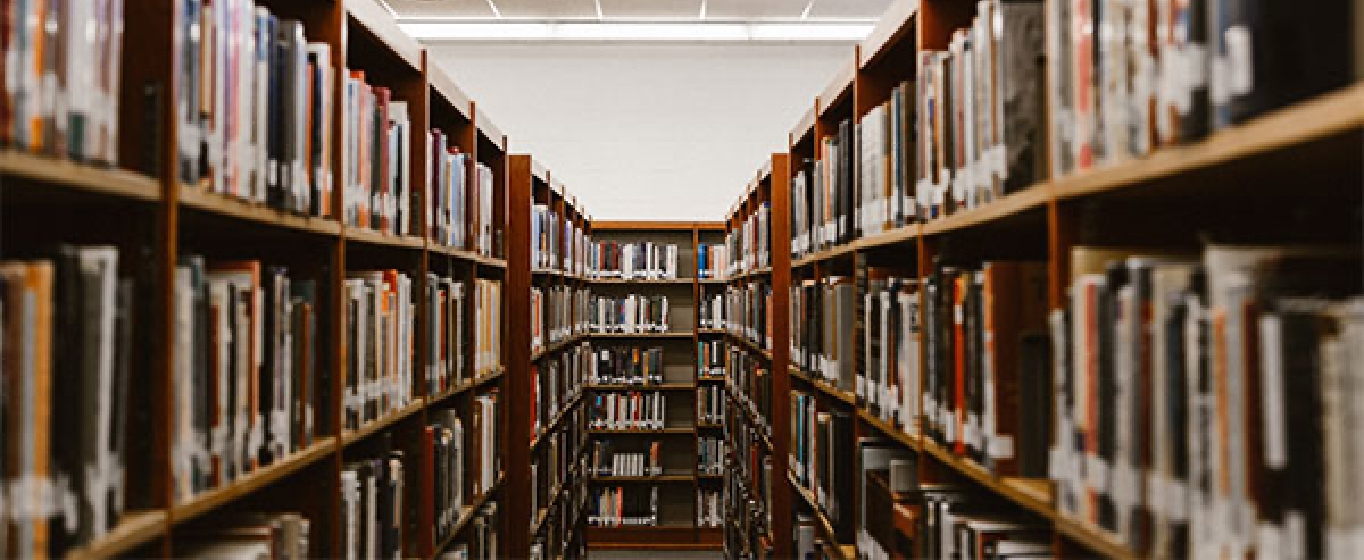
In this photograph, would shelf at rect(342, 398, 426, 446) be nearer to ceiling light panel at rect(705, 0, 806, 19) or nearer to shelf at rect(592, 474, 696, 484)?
shelf at rect(592, 474, 696, 484)

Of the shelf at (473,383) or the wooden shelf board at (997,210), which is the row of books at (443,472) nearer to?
the shelf at (473,383)

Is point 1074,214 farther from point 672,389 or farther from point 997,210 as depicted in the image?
point 672,389

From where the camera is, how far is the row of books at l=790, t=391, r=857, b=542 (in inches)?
96.0

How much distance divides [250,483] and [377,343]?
633mm

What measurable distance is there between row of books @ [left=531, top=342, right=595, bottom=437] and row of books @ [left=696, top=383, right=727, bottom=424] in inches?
37.9

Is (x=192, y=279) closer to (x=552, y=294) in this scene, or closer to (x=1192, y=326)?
(x=1192, y=326)

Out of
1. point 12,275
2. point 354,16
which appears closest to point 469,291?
point 354,16

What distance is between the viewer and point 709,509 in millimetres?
6434

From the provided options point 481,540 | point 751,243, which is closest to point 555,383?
point 751,243

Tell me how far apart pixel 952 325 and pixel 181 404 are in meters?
1.15

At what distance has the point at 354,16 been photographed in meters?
1.84

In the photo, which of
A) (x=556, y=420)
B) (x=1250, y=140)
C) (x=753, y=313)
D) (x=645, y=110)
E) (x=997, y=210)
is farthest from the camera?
(x=645, y=110)

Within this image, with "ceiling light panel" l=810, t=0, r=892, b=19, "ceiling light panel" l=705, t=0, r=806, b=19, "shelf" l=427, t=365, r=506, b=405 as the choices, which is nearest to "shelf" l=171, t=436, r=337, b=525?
"shelf" l=427, t=365, r=506, b=405

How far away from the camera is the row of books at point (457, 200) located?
2.46m
